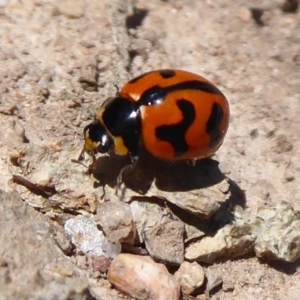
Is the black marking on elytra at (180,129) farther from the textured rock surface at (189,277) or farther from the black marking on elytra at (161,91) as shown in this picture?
the textured rock surface at (189,277)

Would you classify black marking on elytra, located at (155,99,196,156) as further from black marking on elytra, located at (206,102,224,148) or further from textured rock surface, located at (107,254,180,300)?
textured rock surface, located at (107,254,180,300)

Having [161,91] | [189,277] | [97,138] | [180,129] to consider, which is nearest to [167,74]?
[161,91]

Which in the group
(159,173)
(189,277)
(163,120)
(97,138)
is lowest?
(189,277)

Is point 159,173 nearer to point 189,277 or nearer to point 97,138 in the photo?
point 97,138

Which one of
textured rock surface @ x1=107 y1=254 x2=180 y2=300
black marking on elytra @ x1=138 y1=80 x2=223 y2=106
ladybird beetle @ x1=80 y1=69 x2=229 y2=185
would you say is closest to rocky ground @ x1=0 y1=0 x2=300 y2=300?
textured rock surface @ x1=107 y1=254 x2=180 y2=300

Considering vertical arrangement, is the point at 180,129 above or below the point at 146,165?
above

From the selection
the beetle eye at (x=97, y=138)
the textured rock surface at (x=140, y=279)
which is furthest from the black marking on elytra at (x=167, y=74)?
the textured rock surface at (x=140, y=279)

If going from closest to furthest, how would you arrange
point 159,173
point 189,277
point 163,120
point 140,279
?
point 140,279
point 189,277
point 163,120
point 159,173
